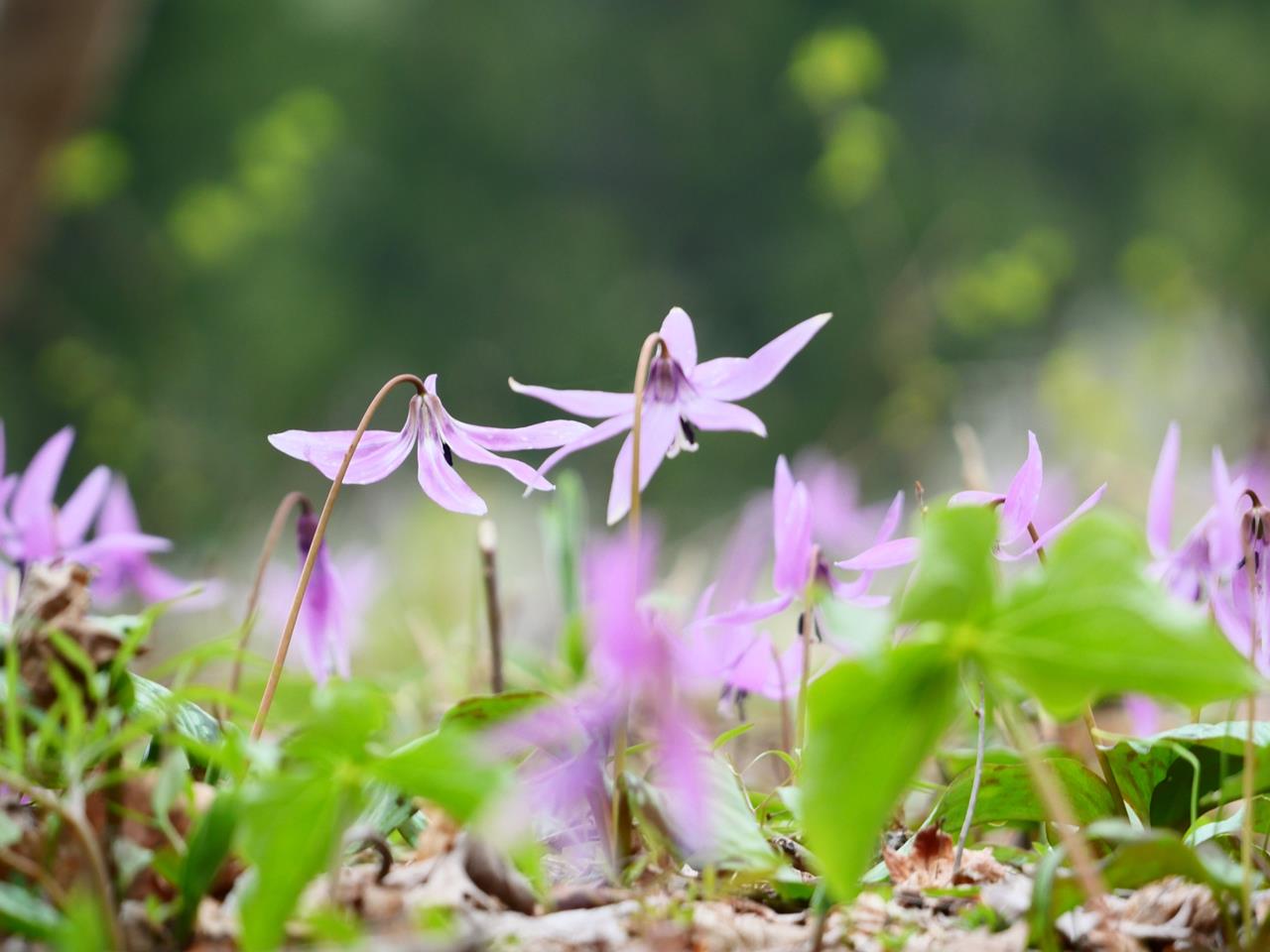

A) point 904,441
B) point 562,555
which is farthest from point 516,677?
point 904,441

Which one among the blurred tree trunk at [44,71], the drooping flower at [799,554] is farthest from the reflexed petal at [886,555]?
the blurred tree trunk at [44,71]

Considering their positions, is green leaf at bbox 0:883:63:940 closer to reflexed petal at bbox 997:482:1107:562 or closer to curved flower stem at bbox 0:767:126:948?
curved flower stem at bbox 0:767:126:948

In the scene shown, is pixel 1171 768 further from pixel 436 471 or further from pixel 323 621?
pixel 323 621

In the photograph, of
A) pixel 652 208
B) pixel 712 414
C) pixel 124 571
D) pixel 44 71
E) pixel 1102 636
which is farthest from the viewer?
pixel 652 208

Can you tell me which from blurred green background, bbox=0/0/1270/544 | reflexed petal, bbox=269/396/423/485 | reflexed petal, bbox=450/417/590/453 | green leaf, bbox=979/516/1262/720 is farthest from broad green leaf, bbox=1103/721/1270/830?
blurred green background, bbox=0/0/1270/544

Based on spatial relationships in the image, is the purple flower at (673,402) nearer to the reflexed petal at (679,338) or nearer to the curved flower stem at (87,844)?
the reflexed petal at (679,338)

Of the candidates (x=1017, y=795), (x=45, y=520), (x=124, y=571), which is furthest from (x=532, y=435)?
(x=124, y=571)
